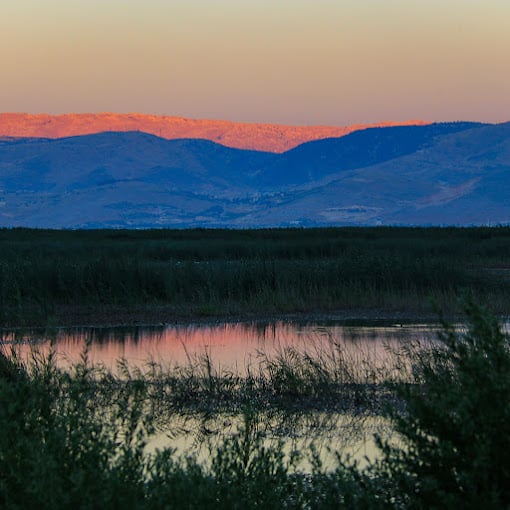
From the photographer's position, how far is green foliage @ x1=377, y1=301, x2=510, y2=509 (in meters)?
6.61

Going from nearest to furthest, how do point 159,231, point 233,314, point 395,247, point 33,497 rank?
1. point 33,497
2. point 233,314
3. point 395,247
4. point 159,231

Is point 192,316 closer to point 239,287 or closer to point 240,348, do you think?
point 239,287

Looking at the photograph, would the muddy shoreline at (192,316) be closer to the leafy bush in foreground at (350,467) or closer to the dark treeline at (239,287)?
the dark treeline at (239,287)

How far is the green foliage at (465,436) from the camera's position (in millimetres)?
6605

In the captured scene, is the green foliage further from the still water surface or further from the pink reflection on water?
the pink reflection on water

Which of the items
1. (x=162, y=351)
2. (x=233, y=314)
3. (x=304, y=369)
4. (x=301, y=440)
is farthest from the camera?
(x=233, y=314)

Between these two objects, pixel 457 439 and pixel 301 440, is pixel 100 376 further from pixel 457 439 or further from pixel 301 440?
pixel 457 439

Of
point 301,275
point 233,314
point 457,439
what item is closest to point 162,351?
point 233,314

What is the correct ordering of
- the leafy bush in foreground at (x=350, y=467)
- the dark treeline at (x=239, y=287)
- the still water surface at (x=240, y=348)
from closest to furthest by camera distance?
the leafy bush in foreground at (x=350, y=467), the still water surface at (x=240, y=348), the dark treeline at (x=239, y=287)

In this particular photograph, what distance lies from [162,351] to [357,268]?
35.3 ft

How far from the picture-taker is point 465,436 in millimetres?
6715

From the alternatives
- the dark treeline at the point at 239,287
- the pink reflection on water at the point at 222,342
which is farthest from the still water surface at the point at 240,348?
the dark treeline at the point at 239,287

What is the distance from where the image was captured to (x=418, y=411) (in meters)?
6.88

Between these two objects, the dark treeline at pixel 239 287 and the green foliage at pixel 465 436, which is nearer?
the green foliage at pixel 465 436
